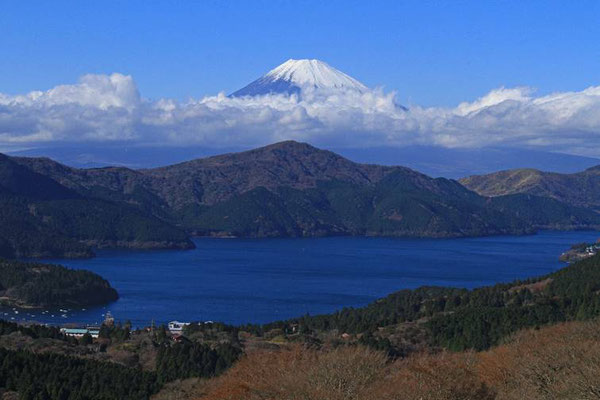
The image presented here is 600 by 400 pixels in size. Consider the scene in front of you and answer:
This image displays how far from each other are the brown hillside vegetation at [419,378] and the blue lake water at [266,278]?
63246 mm

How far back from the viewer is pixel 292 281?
138 metres

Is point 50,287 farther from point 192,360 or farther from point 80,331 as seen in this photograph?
point 192,360

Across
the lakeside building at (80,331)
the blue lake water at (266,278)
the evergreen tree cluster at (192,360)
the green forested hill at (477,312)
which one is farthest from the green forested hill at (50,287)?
the evergreen tree cluster at (192,360)

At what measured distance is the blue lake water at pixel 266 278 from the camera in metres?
104

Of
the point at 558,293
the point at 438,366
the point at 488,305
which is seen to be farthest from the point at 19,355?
the point at 558,293

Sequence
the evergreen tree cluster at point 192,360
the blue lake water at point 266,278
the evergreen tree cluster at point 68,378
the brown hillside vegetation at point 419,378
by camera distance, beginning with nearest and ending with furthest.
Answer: the brown hillside vegetation at point 419,378 < the evergreen tree cluster at point 68,378 < the evergreen tree cluster at point 192,360 < the blue lake water at point 266,278

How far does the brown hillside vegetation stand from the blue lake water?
63.2 meters

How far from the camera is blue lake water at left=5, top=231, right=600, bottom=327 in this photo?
341 ft

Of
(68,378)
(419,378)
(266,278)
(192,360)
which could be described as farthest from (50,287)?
(419,378)

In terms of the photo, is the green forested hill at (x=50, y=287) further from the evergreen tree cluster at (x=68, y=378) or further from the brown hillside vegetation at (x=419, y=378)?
the brown hillside vegetation at (x=419, y=378)

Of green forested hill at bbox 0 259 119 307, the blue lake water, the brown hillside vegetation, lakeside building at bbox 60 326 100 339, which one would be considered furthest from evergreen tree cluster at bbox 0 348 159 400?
green forested hill at bbox 0 259 119 307

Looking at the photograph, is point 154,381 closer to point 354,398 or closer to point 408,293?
point 354,398

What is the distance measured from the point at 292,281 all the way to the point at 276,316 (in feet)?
128

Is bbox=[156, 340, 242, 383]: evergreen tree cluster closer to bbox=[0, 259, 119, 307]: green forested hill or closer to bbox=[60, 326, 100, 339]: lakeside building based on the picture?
bbox=[60, 326, 100, 339]: lakeside building
